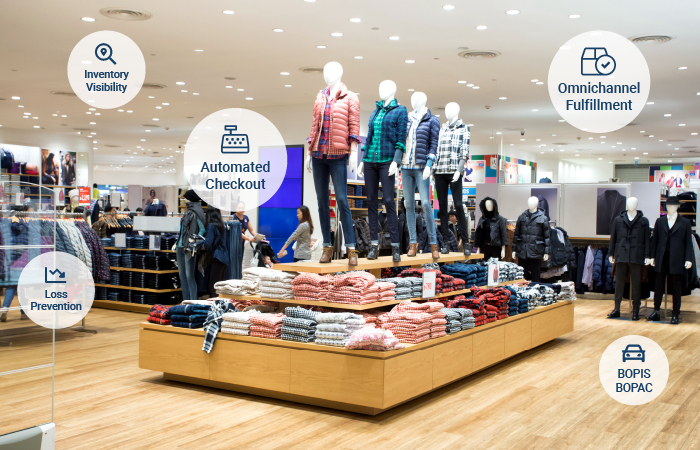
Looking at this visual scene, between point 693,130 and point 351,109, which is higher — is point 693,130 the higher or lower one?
the higher one

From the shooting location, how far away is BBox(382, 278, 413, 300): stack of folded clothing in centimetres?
516

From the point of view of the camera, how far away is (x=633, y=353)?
7168 mm

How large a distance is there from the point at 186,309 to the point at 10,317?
244 cm

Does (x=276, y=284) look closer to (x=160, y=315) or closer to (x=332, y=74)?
(x=160, y=315)

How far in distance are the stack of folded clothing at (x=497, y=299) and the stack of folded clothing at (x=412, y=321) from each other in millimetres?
975

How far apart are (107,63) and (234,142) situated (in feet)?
21.6

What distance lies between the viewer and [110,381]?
5.13 meters

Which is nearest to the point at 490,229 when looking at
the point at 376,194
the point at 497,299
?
the point at 497,299

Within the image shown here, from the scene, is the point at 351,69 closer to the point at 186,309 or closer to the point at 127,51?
the point at 127,51

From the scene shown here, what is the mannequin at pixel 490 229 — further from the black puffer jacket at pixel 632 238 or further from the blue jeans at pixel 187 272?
the blue jeans at pixel 187 272

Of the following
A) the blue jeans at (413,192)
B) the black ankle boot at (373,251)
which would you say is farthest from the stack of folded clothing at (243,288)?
the blue jeans at (413,192)

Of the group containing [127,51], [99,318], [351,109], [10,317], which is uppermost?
[127,51]

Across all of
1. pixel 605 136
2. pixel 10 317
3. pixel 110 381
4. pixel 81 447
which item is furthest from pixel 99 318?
pixel 605 136

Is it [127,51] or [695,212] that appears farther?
[695,212]
